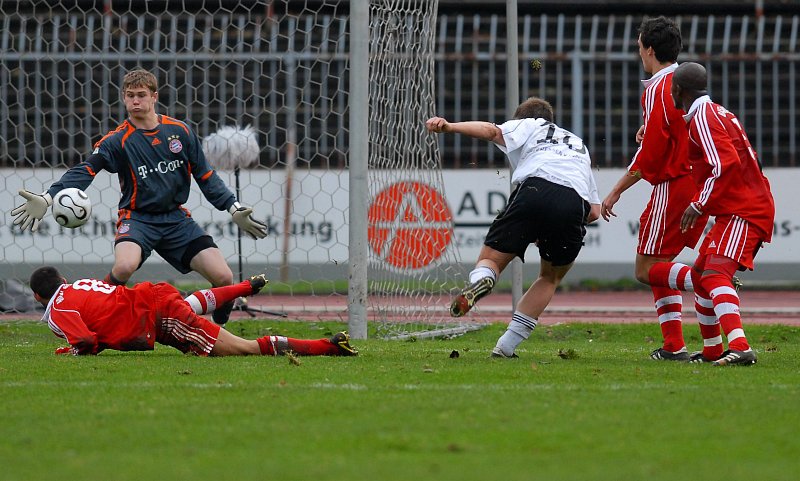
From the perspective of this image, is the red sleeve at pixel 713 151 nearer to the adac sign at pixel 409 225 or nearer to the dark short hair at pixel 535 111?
the dark short hair at pixel 535 111

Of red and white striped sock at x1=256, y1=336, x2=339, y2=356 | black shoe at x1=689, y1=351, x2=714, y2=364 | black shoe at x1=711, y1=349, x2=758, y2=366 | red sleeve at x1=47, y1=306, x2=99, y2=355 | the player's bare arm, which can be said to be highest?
the player's bare arm

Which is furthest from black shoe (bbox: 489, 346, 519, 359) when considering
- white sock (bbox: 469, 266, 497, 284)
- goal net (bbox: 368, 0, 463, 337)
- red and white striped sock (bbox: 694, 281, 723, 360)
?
goal net (bbox: 368, 0, 463, 337)

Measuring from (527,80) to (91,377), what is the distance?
11.2m

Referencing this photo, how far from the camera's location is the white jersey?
646 centimetres

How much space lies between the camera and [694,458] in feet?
11.3

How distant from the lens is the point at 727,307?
6.16 m

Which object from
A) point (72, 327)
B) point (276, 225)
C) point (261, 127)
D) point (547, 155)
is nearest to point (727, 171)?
point (547, 155)

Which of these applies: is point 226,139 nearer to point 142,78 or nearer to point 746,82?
point 142,78

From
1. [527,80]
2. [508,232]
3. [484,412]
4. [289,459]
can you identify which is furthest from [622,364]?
[527,80]

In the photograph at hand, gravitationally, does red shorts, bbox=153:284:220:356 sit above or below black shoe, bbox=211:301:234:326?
above

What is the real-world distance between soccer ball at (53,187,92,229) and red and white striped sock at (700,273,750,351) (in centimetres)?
377

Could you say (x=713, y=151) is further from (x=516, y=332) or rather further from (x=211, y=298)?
(x=211, y=298)

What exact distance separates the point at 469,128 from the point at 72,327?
93.7 inches

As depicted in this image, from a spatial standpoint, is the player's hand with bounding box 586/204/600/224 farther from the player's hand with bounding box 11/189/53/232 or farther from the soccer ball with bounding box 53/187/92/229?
the player's hand with bounding box 11/189/53/232
